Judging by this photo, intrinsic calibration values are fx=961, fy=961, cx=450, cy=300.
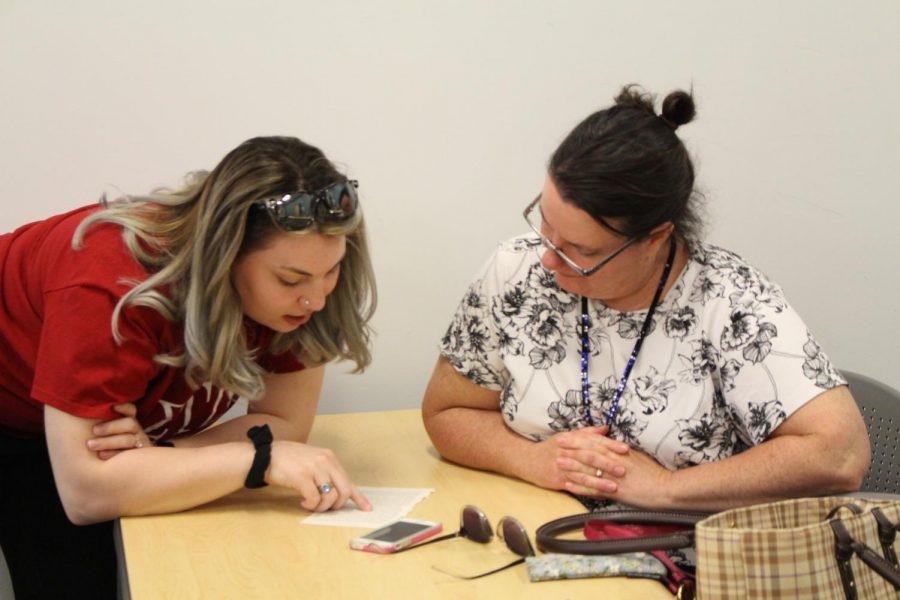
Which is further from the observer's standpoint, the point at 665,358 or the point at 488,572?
the point at 665,358

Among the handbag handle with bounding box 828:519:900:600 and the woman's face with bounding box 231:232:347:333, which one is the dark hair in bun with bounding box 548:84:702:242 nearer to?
the woman's face with bounding box 231:232:347:333

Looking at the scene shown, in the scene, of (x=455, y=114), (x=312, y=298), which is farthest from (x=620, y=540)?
(x=455, y=114)

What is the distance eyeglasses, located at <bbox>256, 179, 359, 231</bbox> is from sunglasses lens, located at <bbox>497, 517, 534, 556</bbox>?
592 millimetres

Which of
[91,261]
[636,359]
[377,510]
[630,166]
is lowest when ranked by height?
[377,510]

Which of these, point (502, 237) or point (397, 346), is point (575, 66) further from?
point (397, 346)

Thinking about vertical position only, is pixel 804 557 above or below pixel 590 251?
below

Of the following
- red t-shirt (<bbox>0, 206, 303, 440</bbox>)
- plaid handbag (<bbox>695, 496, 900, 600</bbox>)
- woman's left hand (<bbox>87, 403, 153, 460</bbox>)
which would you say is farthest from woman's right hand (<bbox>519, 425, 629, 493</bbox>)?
woman's left hand (<bbox>87, 403, 153, 460</bbox>)

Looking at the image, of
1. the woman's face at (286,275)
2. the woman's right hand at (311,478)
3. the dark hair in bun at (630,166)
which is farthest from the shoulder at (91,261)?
the dark hair in bun at (630,166)

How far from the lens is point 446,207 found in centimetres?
250

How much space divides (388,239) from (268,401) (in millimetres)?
655

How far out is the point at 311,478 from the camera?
1.69m

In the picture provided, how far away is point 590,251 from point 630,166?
0.59 feet

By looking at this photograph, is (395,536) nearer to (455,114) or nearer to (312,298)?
(312,298)

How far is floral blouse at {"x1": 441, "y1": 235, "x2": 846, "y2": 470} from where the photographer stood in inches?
69.4
